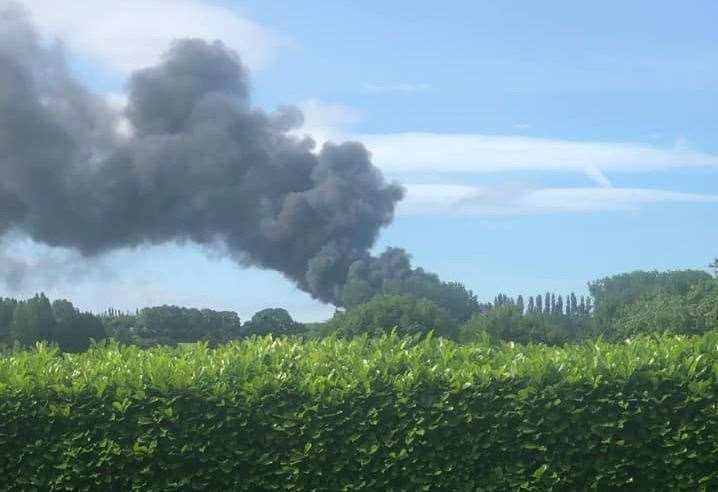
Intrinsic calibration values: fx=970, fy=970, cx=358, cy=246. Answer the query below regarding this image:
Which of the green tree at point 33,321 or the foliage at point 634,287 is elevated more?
the foliage at point 634,287

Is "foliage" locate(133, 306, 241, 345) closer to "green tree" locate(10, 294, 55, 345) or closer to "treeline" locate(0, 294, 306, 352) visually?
"treeline" locate(0, 294, 306, 352)

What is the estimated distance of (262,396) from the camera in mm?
8047

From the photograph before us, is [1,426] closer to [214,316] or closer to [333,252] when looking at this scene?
[214,316]

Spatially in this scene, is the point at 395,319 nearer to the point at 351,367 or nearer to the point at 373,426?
the point at 351,367

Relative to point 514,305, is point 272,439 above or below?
below

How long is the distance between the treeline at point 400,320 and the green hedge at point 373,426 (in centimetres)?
794

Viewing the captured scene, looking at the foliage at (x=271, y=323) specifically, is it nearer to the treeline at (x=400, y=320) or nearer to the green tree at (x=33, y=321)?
the treeline at (x=400, y=320)

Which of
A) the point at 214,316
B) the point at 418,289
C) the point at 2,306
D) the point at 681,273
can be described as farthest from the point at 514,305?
the point at 681,273

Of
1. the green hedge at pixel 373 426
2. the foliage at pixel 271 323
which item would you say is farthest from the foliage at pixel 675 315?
the green hedge at pixel 373 426

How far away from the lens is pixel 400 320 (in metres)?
16.7

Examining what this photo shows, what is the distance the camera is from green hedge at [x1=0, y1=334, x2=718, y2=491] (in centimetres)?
795

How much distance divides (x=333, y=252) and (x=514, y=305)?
21925 mm

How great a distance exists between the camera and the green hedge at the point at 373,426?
26.1ft

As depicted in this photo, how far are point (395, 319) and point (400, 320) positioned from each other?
6.4 inches
